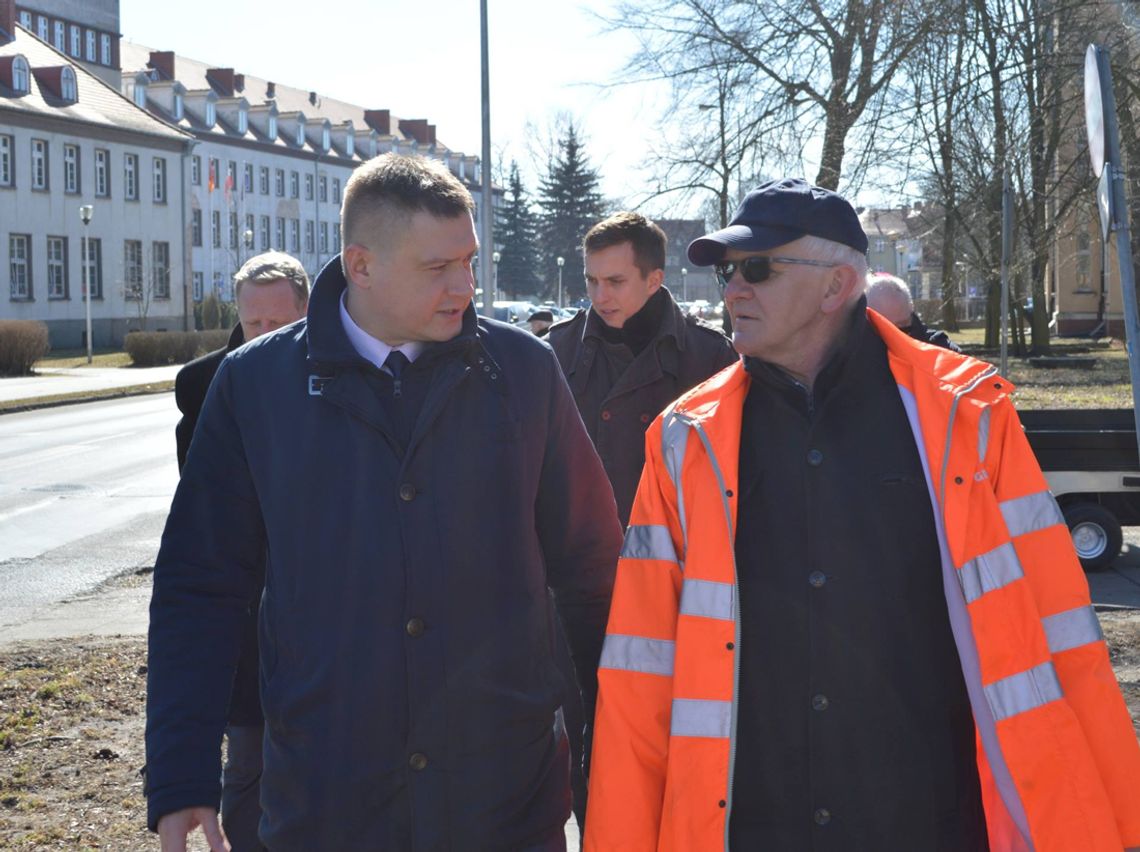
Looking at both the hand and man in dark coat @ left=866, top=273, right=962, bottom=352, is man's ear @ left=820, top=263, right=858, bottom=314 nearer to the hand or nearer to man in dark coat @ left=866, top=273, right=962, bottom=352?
the hand

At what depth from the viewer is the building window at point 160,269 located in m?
65.1

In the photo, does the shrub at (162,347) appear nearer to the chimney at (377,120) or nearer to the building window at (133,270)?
the building window at (133,270)

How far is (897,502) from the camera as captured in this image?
9.28 feet

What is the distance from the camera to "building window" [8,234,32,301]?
188 feet

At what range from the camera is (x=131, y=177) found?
63844mm

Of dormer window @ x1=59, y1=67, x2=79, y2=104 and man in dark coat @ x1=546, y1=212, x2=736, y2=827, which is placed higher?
dormer window @ x1=59, y1=67, x2=79, y2=104

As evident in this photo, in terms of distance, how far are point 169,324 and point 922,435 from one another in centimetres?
6664

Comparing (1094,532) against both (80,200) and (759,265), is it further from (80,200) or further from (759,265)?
(80,200)

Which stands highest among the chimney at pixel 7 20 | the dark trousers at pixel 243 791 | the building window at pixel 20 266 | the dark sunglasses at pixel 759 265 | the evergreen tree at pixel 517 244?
the chimney at pixel 7 20

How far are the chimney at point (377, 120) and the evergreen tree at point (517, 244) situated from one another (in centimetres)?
1278

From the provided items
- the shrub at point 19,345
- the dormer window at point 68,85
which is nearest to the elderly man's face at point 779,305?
the shrub at point 19,345

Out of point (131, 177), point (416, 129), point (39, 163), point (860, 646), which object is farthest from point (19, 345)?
point (416, 129)

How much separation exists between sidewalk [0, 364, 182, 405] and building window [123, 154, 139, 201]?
20.2 m

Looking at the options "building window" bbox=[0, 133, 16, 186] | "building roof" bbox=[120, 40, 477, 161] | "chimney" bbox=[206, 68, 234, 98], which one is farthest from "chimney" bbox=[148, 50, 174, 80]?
"building window" bbox=[0, 133, 16, 186]
